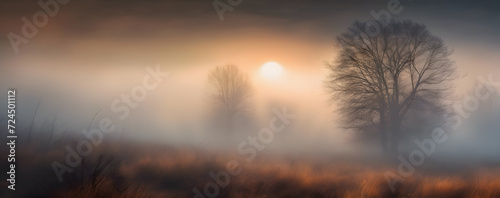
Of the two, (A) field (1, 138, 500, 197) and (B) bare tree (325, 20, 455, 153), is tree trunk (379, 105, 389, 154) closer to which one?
(B) bare tree (325, 20, 455, 153)

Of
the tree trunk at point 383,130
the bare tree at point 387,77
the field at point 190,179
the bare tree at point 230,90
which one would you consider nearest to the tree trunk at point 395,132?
the bare tree at point 387,77

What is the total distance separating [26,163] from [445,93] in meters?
12.2

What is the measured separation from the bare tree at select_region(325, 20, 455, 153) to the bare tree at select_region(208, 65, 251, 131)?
3.69 m

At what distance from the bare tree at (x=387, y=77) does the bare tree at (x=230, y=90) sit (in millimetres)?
3695

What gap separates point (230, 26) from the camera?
9781mm

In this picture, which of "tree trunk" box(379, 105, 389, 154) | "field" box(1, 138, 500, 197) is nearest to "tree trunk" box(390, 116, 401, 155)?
"tree trunk" box(379, 105, 389, 154)

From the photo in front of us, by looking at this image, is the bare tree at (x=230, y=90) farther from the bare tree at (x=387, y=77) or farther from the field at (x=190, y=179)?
the field at (x=190, y=179)

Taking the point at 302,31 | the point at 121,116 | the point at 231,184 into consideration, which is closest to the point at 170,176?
the point at 231,184

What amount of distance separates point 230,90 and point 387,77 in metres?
6.15

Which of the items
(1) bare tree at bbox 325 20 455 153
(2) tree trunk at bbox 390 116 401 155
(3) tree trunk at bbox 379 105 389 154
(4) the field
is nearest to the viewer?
(4) the field

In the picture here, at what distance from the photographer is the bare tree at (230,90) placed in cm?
1323

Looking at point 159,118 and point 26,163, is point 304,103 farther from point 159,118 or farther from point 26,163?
point 26,163

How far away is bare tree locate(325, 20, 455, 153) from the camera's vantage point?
1215 centimetres

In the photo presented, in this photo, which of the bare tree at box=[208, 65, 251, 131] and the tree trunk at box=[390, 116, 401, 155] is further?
the bare tree at box=[208, 65, 251, 131]
